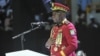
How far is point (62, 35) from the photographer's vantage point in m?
5.18

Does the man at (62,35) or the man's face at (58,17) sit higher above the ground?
the man's face at (58,17)

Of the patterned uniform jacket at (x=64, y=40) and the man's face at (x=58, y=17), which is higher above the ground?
the man's face at (x=58, y=17)

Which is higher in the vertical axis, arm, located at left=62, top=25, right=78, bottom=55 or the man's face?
the man's face

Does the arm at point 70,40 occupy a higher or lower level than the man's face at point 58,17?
lower

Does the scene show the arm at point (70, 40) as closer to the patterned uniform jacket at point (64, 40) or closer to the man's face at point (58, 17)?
the patterned uniform jacket at point (64, 40)

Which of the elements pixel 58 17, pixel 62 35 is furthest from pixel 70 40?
pixel 58 17

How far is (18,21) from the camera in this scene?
29.2 feet

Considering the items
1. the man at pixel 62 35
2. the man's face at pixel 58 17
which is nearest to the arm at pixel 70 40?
the man at pixel 62 35

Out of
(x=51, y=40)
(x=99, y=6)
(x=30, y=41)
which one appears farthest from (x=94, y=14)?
(x=51, y=40)

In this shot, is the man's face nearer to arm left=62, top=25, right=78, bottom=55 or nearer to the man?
the man

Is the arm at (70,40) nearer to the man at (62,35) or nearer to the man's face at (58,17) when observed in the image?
the man at (62,35)

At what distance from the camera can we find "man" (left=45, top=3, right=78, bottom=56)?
506cm

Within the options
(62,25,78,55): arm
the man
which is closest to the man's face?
the man

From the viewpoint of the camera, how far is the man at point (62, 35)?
506 cm
